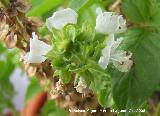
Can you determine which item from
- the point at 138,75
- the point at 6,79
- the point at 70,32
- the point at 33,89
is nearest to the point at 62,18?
the point at 70,32

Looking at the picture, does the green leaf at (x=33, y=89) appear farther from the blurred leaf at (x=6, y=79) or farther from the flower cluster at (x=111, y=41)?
the flower cluster at (x=111, y=41)

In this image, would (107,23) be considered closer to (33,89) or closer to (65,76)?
(65,76)

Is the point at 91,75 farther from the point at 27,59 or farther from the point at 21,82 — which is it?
the point at 21,82

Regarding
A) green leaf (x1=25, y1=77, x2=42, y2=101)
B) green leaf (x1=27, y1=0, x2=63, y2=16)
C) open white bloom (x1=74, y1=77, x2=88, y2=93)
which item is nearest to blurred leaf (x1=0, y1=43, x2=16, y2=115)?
green leaf (x1=25, y1=77, x2=42, y2=101)

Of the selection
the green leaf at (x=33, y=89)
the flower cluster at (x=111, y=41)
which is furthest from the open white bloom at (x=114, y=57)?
the green leaf at (x=33, y=89)

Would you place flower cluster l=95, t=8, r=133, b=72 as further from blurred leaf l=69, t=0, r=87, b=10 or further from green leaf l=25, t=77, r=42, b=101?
green leaf l=25, t=77, r=42, b=101
